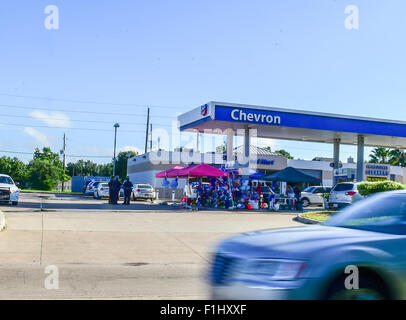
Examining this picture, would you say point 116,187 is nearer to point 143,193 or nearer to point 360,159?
point 143,193

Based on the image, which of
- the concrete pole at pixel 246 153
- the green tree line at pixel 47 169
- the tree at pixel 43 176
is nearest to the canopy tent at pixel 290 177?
the concrete pole at pixel 246 153

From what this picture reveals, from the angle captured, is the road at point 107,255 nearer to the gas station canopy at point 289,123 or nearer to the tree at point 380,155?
the gas station canopy at point 289,123

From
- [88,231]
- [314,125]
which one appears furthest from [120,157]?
[88,231]

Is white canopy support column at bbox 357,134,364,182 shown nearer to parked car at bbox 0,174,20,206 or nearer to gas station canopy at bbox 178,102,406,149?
gas station canopy at bbox 178,102,406,149

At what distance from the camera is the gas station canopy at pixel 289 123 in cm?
2848

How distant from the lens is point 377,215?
18.9 feet

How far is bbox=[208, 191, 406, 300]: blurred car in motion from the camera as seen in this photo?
4598 mm

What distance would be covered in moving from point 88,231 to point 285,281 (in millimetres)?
11262

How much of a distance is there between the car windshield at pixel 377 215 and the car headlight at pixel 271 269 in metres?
1.31

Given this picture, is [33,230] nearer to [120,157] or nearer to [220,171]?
[220,171]

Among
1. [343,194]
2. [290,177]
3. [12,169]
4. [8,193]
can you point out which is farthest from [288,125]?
[12,169]

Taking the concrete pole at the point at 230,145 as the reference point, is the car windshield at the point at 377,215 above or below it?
below

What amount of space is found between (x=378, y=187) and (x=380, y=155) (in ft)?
210

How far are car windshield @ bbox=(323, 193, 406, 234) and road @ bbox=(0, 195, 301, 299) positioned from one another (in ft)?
6.44
